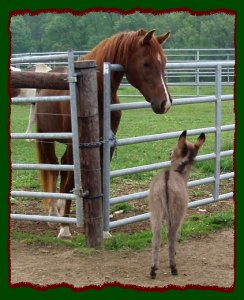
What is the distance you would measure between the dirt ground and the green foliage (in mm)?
9169

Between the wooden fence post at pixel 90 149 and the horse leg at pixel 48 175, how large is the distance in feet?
4.01

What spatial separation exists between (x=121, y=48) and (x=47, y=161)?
1.85 metres

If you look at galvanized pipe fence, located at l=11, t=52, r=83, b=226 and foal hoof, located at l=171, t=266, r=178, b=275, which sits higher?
galvanized pipe fence, located at l=11, t=52, r=83, b=226

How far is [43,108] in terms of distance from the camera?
6551mm

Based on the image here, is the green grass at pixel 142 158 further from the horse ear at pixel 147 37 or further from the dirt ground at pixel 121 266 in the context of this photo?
the horse ear at pixel 147 37

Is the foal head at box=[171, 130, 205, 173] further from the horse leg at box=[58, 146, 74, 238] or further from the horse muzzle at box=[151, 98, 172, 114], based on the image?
the horse leg at box=[58, 146, 74, 238]

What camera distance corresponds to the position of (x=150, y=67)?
550 centimetres

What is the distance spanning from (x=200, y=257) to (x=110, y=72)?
6.45 feet

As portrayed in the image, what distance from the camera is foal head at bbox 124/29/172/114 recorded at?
5441 millimetres

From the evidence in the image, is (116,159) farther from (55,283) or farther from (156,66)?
(55,283)

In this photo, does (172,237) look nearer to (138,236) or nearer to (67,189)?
(138,236)

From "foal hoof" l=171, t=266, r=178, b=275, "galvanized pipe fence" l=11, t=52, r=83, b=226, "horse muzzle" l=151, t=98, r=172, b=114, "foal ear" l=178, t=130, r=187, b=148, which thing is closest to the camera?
"foal hoof" l=171, t=266, r=178, b=275

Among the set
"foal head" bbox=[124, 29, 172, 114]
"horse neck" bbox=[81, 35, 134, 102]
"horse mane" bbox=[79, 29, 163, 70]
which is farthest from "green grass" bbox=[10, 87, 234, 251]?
"horse mane" bbox=[79, 29, 163, 70]

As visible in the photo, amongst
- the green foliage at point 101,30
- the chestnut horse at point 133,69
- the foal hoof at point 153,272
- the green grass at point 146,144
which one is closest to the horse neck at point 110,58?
the chestnut horse at point 133,69
